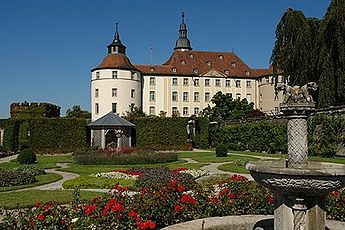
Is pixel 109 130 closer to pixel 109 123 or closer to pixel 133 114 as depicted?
pixel 109 123

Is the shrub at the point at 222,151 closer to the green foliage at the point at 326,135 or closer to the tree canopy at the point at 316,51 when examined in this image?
the green foliage at the point at 326,135

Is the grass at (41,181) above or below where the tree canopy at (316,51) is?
below

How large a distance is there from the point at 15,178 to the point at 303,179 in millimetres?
12553

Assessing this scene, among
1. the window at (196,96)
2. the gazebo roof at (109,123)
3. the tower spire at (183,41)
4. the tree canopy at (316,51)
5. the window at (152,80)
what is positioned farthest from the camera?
the tower spire at (183,41)

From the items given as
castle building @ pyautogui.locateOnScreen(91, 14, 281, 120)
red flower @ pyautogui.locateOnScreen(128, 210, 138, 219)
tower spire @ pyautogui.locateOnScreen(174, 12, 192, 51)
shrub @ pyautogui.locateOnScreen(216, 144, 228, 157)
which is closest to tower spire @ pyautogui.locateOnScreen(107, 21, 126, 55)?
castle building @ pyautogui.locateOnScreen(91, 14, 281, 120)

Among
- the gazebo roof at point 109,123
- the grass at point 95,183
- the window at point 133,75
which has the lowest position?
the grass at point 95,183

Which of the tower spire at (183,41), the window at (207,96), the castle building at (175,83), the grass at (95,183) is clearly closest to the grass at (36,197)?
the grass at (95,183)

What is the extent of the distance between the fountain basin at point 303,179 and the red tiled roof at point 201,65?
178 feet

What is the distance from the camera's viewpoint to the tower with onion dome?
5338 cm

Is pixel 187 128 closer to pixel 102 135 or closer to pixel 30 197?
pixel 102 135

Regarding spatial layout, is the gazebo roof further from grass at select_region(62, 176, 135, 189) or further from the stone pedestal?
the stone pedestal

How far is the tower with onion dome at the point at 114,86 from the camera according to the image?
53375 mm

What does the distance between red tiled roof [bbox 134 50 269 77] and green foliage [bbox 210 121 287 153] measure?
74.4 feet

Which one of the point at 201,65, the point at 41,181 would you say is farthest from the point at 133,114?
the point at 41,181
